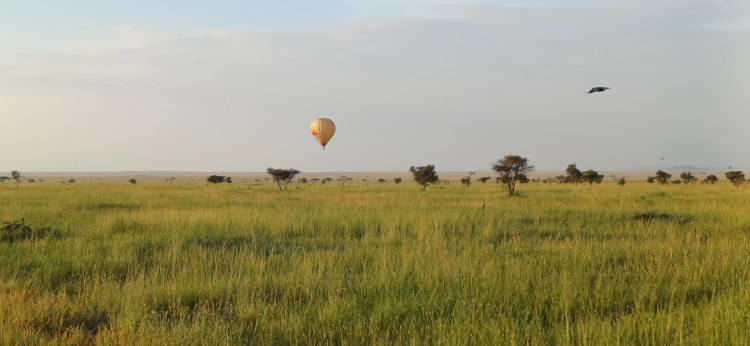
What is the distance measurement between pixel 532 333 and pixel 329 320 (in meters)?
2.00

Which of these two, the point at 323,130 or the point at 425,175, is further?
the point at 425,175

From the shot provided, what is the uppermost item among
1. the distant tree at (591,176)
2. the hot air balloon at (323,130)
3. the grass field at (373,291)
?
the hot air balloon at (323,130)

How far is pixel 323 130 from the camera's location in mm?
34125

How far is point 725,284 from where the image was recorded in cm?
654

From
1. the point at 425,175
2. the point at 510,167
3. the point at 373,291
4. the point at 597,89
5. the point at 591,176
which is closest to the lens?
the point at 373,291

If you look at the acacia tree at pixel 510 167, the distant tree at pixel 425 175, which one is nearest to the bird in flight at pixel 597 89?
the acacia tree at pixel 510 167

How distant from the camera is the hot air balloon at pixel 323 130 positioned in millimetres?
34156

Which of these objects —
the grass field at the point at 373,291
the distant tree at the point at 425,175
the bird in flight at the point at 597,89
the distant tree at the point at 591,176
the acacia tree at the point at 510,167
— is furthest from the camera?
the distant tree at the point at 591,176

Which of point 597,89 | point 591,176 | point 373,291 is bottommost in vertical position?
point 373,291

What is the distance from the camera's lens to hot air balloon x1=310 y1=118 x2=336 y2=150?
112ft

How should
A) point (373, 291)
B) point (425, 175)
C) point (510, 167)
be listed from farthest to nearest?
1. point (425, 175)
2. point (510, 167)
3. point (373, 291)

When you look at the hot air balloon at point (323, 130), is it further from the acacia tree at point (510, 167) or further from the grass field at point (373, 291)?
the grass field at point (373, 291)

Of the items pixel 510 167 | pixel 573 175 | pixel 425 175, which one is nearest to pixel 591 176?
pixel 573 175

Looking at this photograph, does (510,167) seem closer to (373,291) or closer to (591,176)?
(373,291)
